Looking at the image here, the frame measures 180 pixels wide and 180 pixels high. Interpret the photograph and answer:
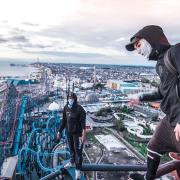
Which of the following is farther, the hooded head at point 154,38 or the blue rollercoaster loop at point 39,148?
the blue rollercoaster loop at point 39,148

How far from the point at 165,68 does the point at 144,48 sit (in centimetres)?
14

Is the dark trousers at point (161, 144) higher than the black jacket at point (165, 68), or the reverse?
the black jacket at point (165, 68)

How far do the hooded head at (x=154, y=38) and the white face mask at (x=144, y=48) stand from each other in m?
0.01

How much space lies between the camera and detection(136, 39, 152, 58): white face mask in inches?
43.1

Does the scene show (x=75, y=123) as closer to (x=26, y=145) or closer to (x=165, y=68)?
(x=165, y=68)

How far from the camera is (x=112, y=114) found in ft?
67.7

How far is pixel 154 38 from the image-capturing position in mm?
1088

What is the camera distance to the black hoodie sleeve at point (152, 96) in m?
1.24

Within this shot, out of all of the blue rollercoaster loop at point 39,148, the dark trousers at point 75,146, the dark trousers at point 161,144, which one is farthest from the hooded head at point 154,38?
the blue rollercoaster loop at point 39,148

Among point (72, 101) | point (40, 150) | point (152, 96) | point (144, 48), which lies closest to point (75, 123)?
point (72, 101)

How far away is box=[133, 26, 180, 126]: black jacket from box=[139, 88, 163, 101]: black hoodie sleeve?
166 millimetres

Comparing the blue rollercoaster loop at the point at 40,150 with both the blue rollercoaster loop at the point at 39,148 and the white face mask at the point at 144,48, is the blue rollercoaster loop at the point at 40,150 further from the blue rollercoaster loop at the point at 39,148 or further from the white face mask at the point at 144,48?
the white face mask at the point at 144,48

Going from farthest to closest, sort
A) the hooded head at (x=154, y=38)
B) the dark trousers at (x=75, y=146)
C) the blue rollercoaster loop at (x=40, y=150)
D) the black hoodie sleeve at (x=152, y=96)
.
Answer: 1. the blue rollercoaster loop at (x=40, y=150)
2. the dark trousers at (x=75, y=146)
3. the black hoodie sleeve at (x=152, y=96)
4. the hooded head at (x=154, y=38)

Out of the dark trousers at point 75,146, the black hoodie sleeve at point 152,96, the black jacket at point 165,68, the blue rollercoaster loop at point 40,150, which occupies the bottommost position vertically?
the blue rollercoaster loop at point 40,150
